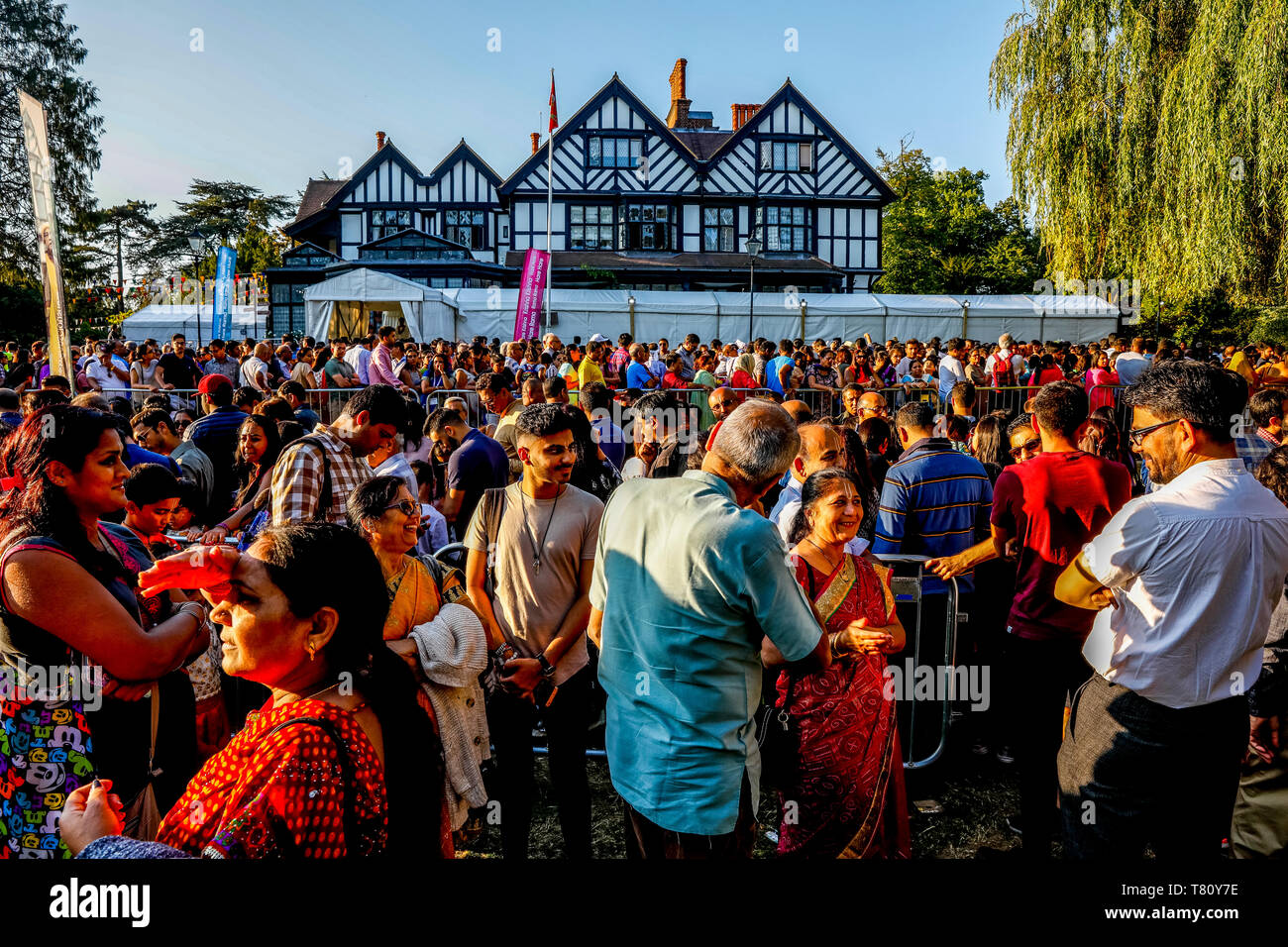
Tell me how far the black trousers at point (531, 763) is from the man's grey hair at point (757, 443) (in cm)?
142

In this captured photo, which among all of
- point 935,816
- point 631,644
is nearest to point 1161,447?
point 631,644

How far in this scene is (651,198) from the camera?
3806 cm

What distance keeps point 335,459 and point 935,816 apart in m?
3.29

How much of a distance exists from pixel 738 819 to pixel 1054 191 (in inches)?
812

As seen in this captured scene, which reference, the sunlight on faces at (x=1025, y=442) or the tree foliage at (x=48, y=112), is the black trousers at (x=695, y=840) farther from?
the tree foliage at (x=48, y=112)

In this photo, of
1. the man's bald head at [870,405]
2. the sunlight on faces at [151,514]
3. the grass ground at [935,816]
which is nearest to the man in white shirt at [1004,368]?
the man's bald head at [870,405]

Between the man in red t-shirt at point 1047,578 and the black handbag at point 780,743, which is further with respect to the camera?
the man in red t-shirt at point 1047,578

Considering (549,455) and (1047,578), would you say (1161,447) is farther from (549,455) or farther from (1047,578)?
(549,455)

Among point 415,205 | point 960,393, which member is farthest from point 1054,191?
point 415,205

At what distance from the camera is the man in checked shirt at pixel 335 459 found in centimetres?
387

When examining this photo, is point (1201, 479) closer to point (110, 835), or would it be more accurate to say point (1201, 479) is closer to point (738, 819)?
point (738, 819)

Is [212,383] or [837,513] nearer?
[837,513]

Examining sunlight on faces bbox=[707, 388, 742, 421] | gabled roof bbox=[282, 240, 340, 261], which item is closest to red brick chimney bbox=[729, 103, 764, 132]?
gabled roof bbox=[282, 240, 340, 261]

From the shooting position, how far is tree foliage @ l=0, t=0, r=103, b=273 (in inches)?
1186
